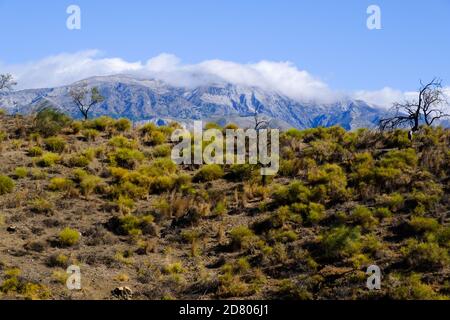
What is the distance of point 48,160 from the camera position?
2606 cm

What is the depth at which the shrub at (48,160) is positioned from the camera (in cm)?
2602

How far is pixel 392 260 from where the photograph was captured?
16906mm

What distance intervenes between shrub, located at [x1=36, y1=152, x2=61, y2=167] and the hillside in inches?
2.7

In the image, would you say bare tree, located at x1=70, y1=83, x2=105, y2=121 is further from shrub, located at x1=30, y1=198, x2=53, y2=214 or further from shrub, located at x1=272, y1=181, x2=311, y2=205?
shrub, located at x1=272, y1=181, x2=311, y2=205

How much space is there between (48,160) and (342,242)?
49.0 feet

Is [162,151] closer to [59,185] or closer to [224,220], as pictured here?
[59,185]

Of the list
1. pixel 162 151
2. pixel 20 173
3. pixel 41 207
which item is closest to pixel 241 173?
pixel 162 151

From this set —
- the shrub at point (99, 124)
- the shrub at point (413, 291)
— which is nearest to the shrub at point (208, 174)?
the shrub at point (99, 124)

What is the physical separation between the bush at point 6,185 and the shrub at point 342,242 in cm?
1319

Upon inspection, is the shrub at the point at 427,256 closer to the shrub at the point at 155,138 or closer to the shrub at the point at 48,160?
the shrub at the point at 48,160

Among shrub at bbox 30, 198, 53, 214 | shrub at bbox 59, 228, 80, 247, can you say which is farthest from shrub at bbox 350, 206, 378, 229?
shrub at bbox 30, 198, 53, 214

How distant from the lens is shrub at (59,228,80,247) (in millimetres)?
19203

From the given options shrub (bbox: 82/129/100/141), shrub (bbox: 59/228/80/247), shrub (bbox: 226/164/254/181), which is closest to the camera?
shrub (bbox: 59/228/80/247)
